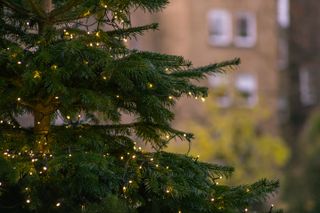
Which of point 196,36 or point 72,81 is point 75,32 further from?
point 196,36

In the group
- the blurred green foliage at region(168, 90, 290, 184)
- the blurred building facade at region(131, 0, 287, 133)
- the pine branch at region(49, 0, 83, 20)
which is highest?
the blurred building facade at region(131, 0, 287, 133)

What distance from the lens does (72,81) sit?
664 centimetres

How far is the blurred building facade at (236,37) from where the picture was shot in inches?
1681

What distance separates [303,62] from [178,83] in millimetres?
43117

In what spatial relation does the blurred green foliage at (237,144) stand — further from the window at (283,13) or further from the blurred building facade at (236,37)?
the window at (283,13)

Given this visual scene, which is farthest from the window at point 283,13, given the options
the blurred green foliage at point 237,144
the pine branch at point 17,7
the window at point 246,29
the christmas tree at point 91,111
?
the pine branch at point 17,7

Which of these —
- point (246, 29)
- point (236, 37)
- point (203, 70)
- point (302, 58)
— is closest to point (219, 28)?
point (236, 37)

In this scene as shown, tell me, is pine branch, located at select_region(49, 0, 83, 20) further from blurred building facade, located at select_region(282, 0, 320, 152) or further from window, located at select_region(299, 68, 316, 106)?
window, located at select_region(299, 68, 316, 106)

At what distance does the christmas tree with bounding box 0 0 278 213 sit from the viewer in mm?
6316

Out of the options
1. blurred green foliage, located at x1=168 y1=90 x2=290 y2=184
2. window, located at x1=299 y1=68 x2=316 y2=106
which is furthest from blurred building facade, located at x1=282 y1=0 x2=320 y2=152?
blurred green foliage, located at x1=168 y1=90 x2=290 y2=184

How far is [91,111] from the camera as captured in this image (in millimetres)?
7070

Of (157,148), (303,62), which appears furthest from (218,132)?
(157,148)

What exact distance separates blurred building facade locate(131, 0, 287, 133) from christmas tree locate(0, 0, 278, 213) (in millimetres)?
34854

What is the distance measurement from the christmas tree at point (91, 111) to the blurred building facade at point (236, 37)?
34.9 meters
